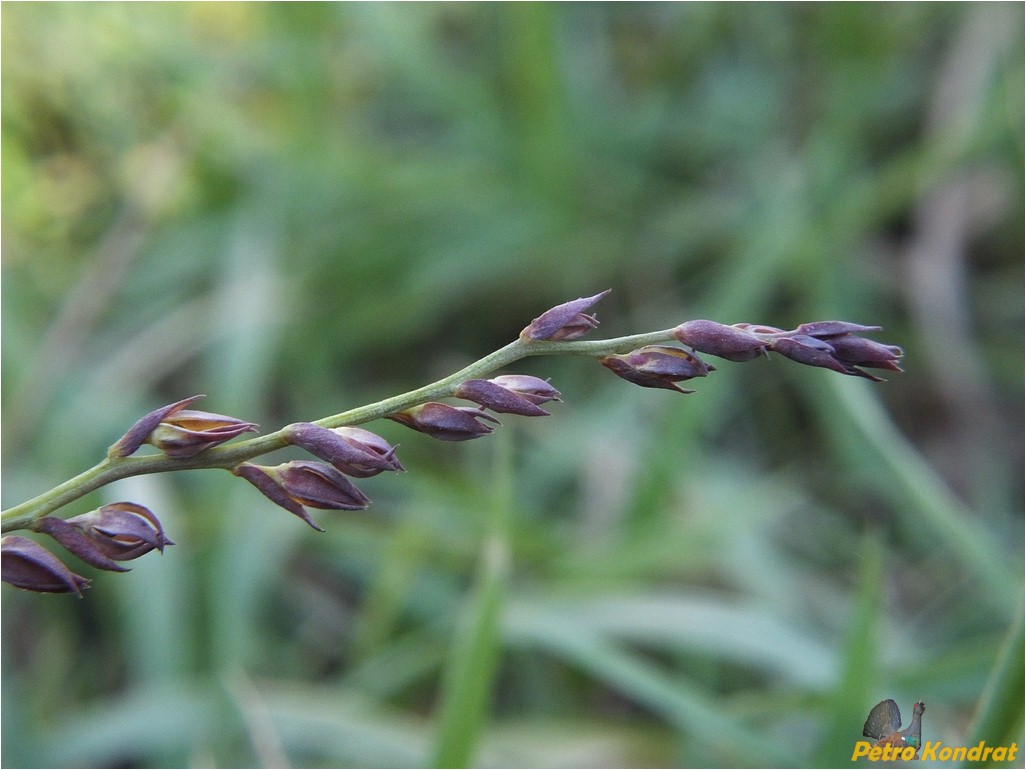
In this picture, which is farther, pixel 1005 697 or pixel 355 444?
pixel 1005 697

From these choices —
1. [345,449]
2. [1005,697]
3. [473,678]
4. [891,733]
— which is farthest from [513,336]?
[345,449]

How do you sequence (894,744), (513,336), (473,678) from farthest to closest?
(513,336), (473,678), (894,744)

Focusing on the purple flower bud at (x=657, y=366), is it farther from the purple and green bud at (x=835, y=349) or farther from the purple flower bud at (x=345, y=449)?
the purple flower bud at (x=345, y=449)

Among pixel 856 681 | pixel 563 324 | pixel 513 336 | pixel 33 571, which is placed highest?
pixel 563 324

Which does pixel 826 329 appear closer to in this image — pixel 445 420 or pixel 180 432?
pixel 445 420

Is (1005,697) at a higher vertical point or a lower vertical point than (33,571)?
lower

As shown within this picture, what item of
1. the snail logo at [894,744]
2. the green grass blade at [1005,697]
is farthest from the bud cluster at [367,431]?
the snail logo at [894,744]

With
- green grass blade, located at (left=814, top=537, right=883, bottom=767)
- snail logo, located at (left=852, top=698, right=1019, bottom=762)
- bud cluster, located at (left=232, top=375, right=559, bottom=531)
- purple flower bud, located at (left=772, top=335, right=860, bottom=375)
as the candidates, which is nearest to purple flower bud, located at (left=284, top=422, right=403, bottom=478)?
bud cluster, located at (left=232, top=375, right=559, bottom=531)

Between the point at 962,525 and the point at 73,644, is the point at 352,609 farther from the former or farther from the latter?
the point at 962,525
